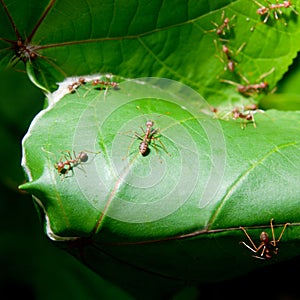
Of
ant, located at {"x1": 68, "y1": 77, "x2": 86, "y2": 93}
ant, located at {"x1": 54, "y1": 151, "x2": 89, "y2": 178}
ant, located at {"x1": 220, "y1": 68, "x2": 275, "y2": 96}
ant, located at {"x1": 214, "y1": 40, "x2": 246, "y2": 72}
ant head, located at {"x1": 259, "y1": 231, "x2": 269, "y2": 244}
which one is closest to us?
ant, located at {"x1": 54, "y1": 151, "x2": 89, "y2": 178}

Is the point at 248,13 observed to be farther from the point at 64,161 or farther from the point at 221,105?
the point at 64,161

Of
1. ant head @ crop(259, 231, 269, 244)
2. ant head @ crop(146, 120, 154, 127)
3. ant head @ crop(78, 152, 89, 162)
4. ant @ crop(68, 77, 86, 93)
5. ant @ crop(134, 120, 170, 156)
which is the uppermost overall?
ant @ crop(68, 77, 86, 93)

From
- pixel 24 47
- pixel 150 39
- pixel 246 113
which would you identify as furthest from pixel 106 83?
pixel 246 113

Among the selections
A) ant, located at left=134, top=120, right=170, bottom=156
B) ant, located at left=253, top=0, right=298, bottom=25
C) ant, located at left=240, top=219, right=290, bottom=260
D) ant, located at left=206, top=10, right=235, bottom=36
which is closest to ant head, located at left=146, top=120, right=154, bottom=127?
ant, located at left=134, top=120, right=170, bottom=156

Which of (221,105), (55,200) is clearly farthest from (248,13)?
(55,200)

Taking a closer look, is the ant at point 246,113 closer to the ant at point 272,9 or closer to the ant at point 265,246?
the ant at point 272,9

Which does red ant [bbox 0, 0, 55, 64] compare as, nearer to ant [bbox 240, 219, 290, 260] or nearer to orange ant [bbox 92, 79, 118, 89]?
orange ant [bbox 92, 79, 118, 89]

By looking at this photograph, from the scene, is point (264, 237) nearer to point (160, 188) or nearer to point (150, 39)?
point (160, 188)
